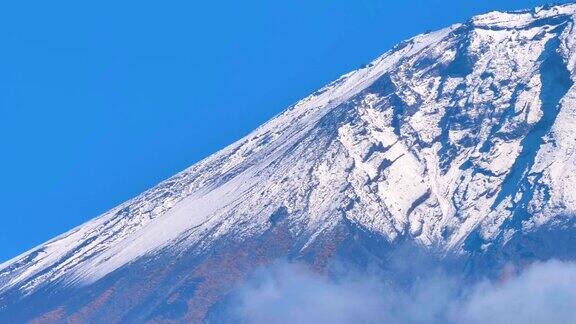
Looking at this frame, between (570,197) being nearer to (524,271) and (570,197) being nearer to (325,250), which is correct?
(524,271)

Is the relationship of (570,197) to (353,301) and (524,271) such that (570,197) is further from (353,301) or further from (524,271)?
(353,301)

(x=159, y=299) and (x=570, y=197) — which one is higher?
(x=159, y=299)

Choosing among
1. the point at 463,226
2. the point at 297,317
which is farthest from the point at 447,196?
the point at 297,317

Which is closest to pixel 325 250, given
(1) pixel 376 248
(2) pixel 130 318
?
(1) pixel 376 248

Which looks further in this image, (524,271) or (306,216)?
(306,216)

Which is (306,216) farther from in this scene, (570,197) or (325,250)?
(570,197)

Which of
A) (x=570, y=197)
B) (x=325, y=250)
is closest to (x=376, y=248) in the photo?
(x=325, y=250)

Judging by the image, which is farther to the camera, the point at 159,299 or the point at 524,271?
the point at 159,299
